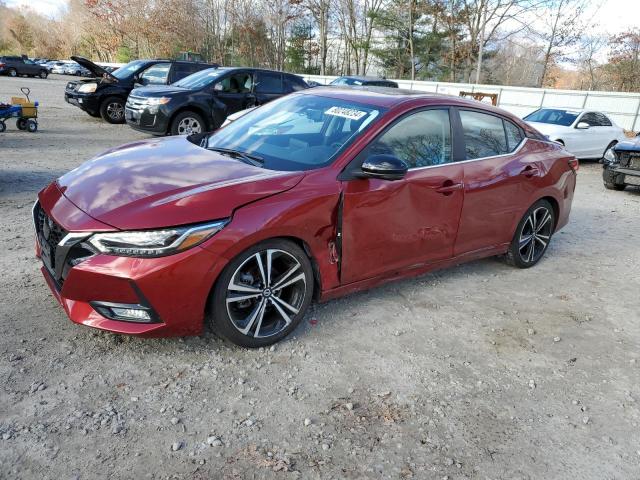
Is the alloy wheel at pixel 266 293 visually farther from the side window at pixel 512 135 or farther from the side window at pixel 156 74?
the side window at pixel 156 74

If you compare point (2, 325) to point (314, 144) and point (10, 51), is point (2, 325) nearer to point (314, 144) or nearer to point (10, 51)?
point (314, 144)

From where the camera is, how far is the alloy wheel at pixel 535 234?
4918 millimetres

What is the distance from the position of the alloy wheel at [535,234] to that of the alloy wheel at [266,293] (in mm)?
2701

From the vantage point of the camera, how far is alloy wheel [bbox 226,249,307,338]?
298 centimetres

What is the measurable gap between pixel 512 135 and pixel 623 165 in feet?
20.3

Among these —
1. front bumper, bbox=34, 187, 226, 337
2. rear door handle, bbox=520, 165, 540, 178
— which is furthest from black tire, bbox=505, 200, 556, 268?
front bumper, bbox=34, 187, 226, 337

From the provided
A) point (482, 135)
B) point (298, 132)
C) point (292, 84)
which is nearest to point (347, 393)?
point (298, 132)

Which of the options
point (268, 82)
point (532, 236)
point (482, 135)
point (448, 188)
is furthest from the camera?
point (268, 82)

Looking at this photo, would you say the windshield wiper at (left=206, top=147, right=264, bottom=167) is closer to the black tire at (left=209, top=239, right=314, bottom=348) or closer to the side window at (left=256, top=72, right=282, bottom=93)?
the black tire at (left=209, top=239, right=314, bottom=348)

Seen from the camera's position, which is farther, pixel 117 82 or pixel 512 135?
pixel 117 82

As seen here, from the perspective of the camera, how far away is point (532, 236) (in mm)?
4996

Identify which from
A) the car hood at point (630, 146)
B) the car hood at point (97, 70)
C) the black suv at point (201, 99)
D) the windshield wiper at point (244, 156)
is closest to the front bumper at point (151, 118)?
the black suv at point (201, 99)

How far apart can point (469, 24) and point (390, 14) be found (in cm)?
624

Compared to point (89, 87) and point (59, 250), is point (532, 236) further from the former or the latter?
point (89, 87)
